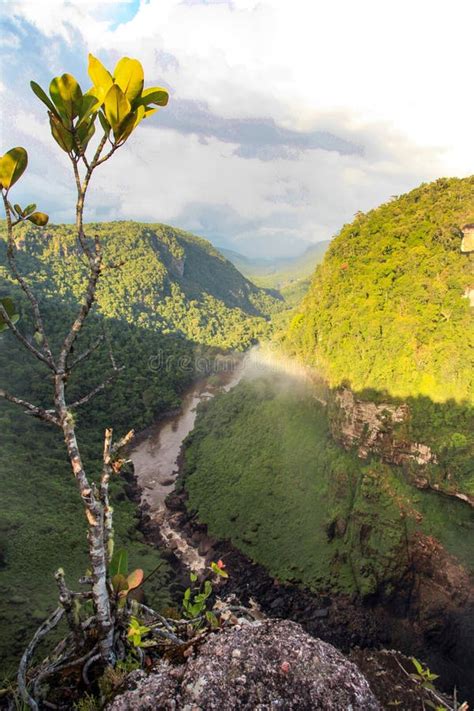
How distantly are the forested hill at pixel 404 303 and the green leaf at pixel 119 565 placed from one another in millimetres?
25307

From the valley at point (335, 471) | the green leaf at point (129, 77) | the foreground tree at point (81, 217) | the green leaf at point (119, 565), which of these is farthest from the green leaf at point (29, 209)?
the valley at point (335, 471)

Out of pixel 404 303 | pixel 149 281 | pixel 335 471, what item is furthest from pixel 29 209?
pixel 149 281

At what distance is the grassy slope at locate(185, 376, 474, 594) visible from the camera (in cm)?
2466

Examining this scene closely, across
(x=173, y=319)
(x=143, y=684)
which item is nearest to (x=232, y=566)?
(x=143, y=684)

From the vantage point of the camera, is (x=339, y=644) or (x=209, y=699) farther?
(x=339, y=644)

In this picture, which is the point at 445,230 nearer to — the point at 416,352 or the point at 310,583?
the point at 416,352

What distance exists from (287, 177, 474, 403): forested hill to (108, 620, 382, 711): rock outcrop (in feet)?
83.0

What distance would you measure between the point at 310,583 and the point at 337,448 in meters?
9.79

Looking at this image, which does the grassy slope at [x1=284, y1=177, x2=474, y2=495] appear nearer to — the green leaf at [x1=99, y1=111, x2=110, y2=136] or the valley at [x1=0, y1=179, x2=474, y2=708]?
the valley at [x1=0, y1=179, x2=474, y2=708]

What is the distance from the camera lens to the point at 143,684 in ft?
8.07

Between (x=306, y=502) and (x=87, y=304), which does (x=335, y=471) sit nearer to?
(x=306, y=502)

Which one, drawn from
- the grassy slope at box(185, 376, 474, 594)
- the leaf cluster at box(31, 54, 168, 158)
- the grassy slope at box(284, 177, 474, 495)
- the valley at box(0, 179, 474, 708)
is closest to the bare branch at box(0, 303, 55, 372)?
the leaf cluster at box(31, 54, 168, 158)

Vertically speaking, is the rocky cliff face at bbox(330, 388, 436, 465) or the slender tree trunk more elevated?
the slender tree trunk

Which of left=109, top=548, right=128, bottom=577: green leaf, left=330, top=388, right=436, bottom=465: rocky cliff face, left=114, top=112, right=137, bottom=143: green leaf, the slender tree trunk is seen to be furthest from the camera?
left=330, top=388, right=436, bottom=465: rocky cliff face
